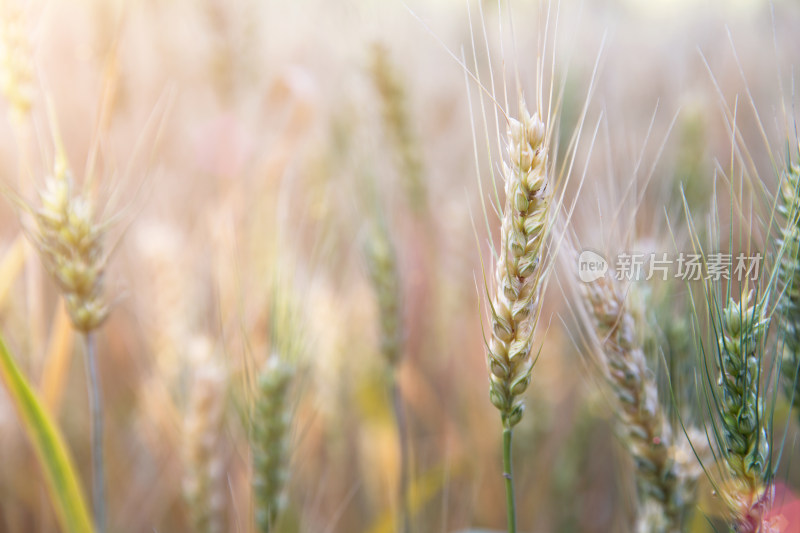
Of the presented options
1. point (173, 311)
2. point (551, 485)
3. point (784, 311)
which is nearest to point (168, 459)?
point (173, 311)

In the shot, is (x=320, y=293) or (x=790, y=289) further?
(x=320, y=293)

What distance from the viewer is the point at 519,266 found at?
0.56m

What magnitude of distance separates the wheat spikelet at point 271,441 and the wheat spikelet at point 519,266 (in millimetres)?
346

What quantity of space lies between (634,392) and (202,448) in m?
0.67

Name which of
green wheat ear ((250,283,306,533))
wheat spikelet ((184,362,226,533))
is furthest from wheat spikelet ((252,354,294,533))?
wheat spikelet ((184,362,226,533))

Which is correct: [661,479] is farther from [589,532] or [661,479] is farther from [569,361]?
[589,532]

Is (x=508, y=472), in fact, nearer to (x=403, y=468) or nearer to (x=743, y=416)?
(x=743, y=416)

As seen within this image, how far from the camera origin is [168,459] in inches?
51.6

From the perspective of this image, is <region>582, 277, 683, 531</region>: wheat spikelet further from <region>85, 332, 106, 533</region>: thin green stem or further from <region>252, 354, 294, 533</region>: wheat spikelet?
<region>85, 332, 106, 533</region>: thin green stem

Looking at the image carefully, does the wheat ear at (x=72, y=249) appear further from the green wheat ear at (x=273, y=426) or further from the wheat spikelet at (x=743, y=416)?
the wheat spikelet at (x=743, y=416)

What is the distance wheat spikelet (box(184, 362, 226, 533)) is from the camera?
93 cm

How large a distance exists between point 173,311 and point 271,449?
0.63m

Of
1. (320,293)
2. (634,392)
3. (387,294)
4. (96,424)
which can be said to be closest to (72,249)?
(96,424)

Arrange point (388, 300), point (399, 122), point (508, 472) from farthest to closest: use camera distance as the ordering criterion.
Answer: point (399, 122), point (388, 300), point (508, 472)
